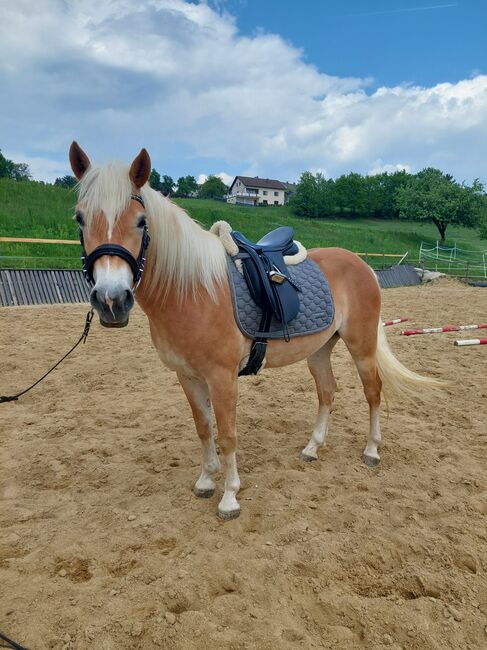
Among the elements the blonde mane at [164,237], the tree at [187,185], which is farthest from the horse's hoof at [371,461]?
the tree at [187,185]

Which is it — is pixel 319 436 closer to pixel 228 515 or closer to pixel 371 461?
pixel 371 461

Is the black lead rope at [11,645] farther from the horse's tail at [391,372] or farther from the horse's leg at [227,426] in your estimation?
the horse's tail at [391,372]

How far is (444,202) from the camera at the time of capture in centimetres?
3056

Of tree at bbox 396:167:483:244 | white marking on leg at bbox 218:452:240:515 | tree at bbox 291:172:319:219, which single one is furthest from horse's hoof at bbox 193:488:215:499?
tree at bbox 291:172:319:219

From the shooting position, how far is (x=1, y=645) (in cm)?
162

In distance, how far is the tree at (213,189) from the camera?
6764 centimetres

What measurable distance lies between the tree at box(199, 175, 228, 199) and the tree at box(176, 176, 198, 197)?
2.22 m

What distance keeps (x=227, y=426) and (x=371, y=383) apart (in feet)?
4.56

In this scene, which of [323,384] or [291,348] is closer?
[291,348]

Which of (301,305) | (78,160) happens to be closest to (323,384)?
(301,305)

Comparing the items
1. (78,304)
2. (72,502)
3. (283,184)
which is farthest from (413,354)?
(283,184)

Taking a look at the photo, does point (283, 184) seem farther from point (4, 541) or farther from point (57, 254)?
point (4, 541)

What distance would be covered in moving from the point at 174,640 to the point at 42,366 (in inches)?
170

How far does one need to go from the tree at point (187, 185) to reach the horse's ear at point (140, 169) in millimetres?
63311
